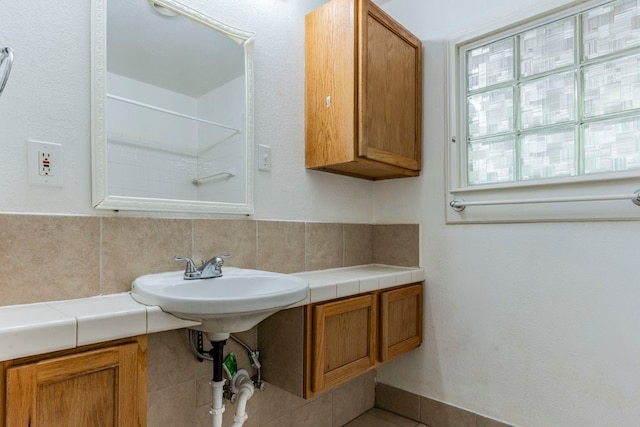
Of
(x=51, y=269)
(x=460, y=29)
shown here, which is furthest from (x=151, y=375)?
(x=460, y=29)

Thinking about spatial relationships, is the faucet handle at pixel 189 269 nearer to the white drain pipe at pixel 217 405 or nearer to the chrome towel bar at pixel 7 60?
the white drain pipe at pixel 217 405

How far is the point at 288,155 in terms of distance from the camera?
5.61ft

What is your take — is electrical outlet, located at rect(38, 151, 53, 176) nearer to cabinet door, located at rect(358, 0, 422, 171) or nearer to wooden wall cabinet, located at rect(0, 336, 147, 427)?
wooden wall cabinet, located at rect(0, 336, 147, 427)

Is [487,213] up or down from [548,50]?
down

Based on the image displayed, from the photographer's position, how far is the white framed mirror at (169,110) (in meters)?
1.17

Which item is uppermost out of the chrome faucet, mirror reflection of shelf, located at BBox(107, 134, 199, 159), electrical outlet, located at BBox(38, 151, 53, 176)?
mirror reflection of shelf, located at BBox(107, 134, 199, 159)

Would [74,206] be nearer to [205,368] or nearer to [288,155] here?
[205,368]

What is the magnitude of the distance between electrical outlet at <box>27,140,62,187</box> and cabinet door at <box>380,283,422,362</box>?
1276 mm

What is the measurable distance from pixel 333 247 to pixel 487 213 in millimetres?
757

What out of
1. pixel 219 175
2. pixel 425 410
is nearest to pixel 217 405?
pixel 219 175

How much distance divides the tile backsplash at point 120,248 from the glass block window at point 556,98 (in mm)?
940

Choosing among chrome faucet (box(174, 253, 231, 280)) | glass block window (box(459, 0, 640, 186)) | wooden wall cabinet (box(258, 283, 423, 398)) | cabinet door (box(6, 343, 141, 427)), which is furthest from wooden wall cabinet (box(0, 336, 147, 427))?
glass block window (box(459, 0, 640, 186))

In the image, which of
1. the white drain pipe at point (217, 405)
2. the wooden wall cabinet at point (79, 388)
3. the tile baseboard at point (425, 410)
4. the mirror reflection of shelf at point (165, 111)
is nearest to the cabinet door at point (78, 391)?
the wooden wall cabinet at point (79, 388)

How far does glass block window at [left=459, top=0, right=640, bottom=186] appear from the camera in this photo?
1.42 m
